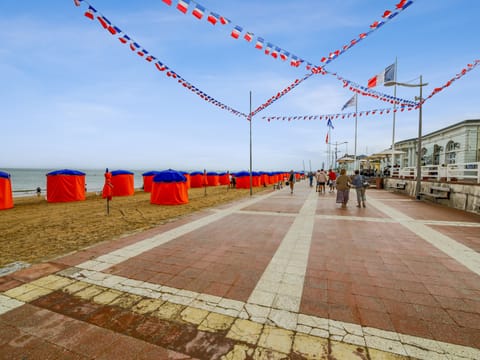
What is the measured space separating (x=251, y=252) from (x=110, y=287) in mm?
2619

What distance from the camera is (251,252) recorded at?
4629mm

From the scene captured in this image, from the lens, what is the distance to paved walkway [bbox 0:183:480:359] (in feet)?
6.96

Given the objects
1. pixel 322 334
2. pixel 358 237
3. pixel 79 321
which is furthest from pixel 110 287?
pixel 358 237

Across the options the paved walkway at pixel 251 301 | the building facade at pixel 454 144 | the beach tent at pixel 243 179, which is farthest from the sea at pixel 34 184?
the building facade at pixel 454 144

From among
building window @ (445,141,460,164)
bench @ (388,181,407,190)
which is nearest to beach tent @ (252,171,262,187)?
bench @ (388,181,407,190)

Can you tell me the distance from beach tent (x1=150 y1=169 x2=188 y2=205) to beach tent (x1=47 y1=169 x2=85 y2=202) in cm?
726

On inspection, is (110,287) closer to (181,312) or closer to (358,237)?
(181,312)

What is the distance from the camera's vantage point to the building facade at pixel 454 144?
2167 cm

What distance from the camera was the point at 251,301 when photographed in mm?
2871

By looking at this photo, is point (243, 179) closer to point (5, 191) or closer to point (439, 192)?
point (439, 192)

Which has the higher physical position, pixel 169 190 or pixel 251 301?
pixel 169 190

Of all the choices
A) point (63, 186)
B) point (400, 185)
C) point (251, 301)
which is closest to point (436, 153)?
point (400, 185)

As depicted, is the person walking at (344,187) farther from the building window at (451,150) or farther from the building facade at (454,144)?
the building window at (451,150)

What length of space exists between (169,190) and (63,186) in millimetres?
8601
